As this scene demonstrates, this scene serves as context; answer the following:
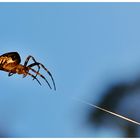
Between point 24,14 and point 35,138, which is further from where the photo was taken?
point 24,14

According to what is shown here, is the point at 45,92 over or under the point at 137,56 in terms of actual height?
under

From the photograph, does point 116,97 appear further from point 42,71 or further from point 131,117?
point 42,71

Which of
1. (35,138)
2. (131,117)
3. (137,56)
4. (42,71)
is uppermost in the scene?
(137,56)

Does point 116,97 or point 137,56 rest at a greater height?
point 137,56

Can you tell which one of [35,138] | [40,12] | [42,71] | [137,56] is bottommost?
[35,138]

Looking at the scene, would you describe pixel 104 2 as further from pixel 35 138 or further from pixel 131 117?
pixel 35 138

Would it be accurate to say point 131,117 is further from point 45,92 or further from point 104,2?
point 104,2

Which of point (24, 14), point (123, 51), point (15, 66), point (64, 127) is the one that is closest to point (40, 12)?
point (24, 14)

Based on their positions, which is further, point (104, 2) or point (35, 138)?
point (104, 2)

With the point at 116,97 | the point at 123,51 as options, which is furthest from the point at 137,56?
the point at 116,97
